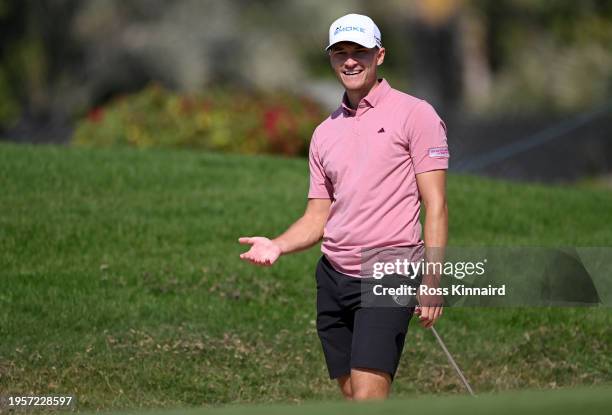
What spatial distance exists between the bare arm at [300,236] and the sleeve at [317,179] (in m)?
0.04

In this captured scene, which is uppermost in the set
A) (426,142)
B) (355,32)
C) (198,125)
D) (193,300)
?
(355,32)

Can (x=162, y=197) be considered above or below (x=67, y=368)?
above

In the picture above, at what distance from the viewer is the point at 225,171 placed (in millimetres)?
14289

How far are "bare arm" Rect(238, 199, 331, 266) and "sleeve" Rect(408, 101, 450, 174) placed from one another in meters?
0.74

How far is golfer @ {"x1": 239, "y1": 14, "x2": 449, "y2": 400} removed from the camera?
6.02 metres

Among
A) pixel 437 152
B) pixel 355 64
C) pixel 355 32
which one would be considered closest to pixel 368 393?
pixel 437 152

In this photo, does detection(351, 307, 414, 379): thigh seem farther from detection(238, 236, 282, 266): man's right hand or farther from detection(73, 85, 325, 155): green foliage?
detection(73, 85, 325, 155): green foliage

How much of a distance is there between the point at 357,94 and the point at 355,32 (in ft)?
1.07

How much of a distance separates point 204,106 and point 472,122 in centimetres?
497

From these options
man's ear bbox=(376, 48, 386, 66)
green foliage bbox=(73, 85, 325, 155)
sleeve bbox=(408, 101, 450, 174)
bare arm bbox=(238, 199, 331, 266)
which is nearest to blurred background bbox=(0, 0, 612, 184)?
green foliage bbox=(73, 85, 325, 155)

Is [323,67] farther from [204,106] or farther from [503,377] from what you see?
[503,377]

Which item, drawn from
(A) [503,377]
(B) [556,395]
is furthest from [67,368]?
(B) [556,395]

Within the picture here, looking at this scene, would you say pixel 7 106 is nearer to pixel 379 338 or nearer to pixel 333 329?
pixel 333 329

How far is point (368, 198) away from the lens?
6.12 metres
